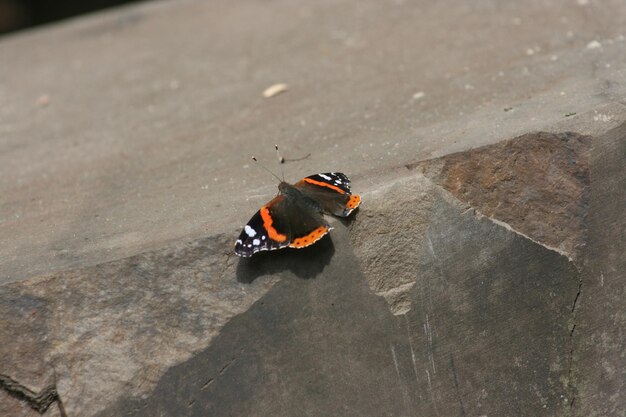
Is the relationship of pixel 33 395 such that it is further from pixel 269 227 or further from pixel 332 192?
pixel 332 192

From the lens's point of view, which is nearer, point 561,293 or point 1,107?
point 561,293

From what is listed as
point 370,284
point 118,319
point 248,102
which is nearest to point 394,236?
point 370,284

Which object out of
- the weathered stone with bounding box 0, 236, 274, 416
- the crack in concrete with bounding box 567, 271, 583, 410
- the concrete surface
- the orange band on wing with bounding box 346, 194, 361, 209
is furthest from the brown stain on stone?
the weathered stone with bounding box 0, 236, 274, 416

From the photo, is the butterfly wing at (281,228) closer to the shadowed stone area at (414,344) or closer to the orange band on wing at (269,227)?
the orange band on wing at (269,227)

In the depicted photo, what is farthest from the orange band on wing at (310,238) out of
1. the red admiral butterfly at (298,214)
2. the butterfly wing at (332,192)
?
the butterfly wing at (332,192)

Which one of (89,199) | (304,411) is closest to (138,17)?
(89,199)

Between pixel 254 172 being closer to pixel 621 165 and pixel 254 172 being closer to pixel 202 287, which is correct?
pixel 202 287
